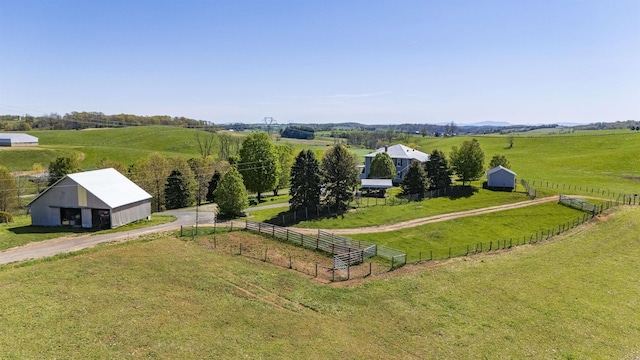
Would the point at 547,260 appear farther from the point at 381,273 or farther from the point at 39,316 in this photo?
the point at 39,316

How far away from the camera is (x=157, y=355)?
18.6m

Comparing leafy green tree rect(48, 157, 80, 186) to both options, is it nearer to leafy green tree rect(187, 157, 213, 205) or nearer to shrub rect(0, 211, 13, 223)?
leafy green tree rect(187, 157, 213, 205)

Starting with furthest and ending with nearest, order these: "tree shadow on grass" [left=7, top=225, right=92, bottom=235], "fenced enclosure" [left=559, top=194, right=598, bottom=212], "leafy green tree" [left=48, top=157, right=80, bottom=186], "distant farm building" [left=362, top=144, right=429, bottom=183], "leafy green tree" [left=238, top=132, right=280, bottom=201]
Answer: "distant farm building" [left=362, top=144, right=429, bottom=183]
"leafy green tree" [left=48, top=157, right=80, bottom=186]
"leafy green tree" [left=238, top=132, right=280, bottom=201]
"fenced enclosure" [left=559, top=194, right=598, bottom=212]
"tree shadow on grass" [left=7, top=225, right=92, bottom=235]

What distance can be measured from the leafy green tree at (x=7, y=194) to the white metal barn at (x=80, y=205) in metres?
20.3

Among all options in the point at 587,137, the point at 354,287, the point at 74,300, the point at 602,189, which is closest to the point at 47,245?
the point at 74,300

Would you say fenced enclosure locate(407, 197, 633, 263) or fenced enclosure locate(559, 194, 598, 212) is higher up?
fenced enclosure locate(559, 194, 598, 212)

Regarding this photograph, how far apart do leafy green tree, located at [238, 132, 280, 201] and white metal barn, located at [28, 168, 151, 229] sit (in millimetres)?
20984

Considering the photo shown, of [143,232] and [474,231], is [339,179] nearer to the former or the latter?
[474,231]

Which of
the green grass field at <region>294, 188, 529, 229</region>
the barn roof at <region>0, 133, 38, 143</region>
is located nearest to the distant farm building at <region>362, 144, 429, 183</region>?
the green grass field at <region>294, 188, 529, 229</region>

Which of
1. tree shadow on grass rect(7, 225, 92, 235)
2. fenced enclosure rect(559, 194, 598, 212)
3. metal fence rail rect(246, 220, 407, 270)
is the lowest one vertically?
metal fence rail rect(246, 220, 407, 270)

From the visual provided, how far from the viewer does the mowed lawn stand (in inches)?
802

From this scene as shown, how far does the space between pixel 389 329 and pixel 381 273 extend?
1051 cm

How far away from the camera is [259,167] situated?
63.5 metres

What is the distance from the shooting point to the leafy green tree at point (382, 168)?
77938 millimetres
